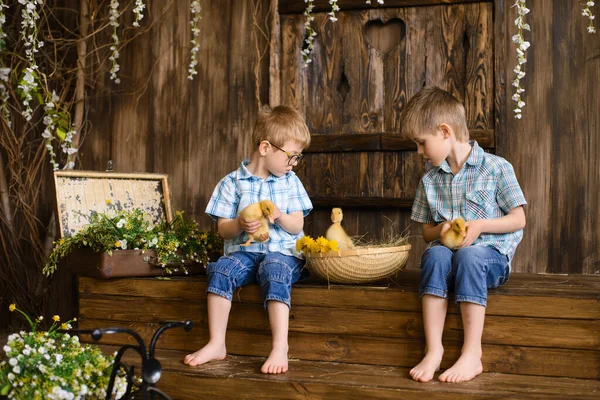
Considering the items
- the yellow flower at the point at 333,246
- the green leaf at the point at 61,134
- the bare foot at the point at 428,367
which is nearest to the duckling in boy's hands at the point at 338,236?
the yellow flower at the point at 333,246

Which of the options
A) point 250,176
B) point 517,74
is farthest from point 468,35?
point 250,176

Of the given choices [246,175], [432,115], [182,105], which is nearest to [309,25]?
[182,105]

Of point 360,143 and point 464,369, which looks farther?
point 360,143

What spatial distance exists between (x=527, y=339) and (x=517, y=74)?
4.73 feet

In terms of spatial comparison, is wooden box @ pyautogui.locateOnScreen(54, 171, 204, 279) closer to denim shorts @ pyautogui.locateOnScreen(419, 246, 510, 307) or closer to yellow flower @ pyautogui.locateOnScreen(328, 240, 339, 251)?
yellow flower @ pyautogui.locateOnScreen(328, 240, 339, 251)

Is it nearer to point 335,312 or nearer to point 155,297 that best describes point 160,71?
point 155,297

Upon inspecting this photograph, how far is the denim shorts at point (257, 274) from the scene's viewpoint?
107 inches

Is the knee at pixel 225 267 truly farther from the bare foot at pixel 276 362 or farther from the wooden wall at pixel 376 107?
the wooden wall at pixel 376 107

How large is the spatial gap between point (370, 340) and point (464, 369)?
0.42 metres

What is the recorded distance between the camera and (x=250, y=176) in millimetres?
3064

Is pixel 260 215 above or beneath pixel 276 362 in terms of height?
above

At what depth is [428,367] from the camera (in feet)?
8.07

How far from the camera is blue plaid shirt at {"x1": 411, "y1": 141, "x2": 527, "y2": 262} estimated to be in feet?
9.01

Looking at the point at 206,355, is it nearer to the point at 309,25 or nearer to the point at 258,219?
the point at 258,219
